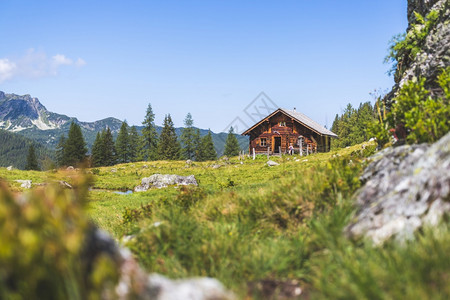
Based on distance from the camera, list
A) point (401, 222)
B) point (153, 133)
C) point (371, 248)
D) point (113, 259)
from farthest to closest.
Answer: point (153, 133) → point (401, 222) → point (371, 248) → point (113, 259)

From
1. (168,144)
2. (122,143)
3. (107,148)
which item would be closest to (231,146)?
(168,144)

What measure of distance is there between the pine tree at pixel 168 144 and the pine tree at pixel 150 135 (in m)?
4.76

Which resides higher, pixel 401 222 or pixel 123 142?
pixel 123 142

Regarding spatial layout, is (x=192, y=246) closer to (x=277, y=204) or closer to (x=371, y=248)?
(x=277, y=204)

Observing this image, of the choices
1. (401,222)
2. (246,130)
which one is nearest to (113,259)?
(401,222)

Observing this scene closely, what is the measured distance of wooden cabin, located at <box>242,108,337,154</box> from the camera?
2032 inches

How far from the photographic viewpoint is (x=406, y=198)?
4.68 m

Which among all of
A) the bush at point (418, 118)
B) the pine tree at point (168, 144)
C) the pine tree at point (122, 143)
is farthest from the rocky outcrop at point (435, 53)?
the pine tree at point (122, 143)

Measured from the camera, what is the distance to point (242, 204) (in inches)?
279

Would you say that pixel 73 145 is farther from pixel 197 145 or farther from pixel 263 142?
pixel 263 142

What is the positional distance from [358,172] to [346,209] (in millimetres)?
1584

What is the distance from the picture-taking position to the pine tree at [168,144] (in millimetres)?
93250

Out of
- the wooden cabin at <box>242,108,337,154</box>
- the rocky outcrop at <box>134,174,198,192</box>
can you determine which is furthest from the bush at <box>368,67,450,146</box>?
the wooden cabin at <box>242,108,337,154</box>

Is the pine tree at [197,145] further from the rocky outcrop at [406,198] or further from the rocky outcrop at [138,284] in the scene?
the rocky outcrop at [138,284]
